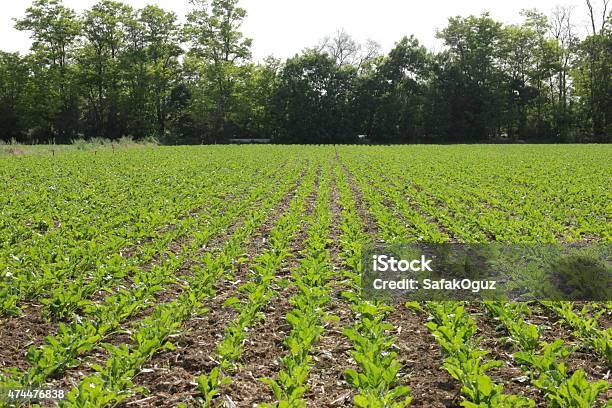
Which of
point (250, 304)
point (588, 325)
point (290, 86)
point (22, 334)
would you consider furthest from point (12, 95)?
point (588, 325)

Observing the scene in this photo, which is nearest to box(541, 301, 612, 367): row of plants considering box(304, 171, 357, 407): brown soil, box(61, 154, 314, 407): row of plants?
→ box(304, 171, 357, 407): brown soil

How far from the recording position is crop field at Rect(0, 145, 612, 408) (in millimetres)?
3719

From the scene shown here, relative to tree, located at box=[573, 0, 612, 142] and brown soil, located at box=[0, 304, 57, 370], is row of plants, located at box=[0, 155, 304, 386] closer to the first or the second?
brown soil, located at box=[0, 304, 57, 370]

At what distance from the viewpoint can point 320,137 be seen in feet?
188

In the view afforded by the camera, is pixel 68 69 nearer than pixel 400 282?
No

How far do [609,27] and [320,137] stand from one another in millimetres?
36120

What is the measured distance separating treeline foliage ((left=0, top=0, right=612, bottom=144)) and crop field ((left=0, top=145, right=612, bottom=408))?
4573 centimetres

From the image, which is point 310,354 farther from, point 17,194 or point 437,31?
point 437,31

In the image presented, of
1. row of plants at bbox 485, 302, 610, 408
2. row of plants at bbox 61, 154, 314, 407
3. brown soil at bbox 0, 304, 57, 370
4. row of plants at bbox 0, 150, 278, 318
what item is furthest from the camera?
row of plants at bbox 0, 150, 278, 318

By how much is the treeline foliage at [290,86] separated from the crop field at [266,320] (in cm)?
4573

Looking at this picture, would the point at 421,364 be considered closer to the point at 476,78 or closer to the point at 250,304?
the point at 250,304

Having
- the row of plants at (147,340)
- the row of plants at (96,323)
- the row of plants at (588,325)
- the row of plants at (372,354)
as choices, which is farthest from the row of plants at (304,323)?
the row of plants at (588,325)

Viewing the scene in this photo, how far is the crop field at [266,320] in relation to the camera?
3.72 meters

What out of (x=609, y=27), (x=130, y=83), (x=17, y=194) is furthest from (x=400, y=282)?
(x=609, y=27)
